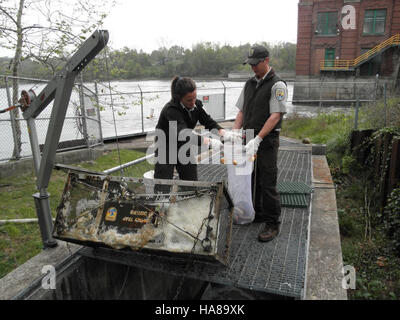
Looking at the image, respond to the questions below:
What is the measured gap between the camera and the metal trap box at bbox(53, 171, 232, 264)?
267 cm

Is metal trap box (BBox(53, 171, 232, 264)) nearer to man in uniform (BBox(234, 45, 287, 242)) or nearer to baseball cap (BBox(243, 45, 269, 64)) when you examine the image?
man in uniform (BBox(234, 45, 287, 242))

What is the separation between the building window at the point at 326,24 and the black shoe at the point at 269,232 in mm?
34917

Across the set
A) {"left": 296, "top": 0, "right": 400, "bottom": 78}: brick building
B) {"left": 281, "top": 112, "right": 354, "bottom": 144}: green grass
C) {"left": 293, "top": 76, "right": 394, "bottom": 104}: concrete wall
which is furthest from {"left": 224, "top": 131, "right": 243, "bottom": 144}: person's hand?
{"left": 296, "top": 0, "right": 400, "bottom": 78}: brick building

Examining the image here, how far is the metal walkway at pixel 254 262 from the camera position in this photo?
272cm

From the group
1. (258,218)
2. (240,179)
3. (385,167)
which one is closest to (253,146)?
(240,179)

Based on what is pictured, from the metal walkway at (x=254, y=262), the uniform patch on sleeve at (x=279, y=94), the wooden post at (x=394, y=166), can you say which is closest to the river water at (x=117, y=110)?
the metal walkway at (x=254, y=262)

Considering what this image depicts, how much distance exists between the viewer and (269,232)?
3.44 meters

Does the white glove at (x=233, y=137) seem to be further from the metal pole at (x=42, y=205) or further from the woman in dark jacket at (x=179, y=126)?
the metal pole at (x=42, y=205)

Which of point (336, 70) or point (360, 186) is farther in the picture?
point (336, 70)

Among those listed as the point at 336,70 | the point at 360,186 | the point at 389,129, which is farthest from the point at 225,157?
the point at 336,70

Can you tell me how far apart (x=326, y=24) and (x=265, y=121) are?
116ft

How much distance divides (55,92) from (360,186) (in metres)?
5.11
